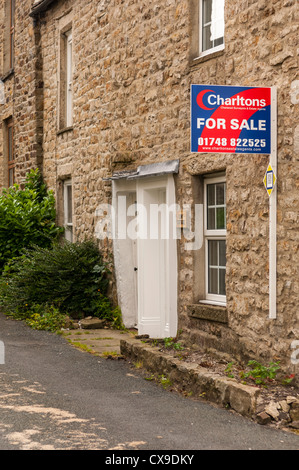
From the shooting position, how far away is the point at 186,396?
24.8ft

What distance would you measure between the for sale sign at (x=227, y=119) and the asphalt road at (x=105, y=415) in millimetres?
2685

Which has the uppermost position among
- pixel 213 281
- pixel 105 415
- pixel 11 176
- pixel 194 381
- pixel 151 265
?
pixel 11 176

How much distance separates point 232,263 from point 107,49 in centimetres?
557

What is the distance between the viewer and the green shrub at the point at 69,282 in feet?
41.9

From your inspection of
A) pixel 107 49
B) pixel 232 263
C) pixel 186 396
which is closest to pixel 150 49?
pixel 107 49

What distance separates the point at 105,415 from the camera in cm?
675

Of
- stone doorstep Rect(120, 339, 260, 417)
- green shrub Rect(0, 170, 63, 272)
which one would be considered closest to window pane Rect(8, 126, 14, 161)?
green shrub Rect(0, 170, 63, 272)

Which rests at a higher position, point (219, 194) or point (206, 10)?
point (206, 10)

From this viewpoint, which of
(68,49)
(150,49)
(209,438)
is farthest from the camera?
(68,49)

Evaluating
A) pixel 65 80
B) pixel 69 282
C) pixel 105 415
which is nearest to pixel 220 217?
pixel 105 415

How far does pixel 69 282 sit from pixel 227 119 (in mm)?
5966

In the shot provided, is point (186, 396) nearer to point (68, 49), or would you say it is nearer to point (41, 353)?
point (41, 353)

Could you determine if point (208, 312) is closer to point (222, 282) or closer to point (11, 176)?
point (222, 282)

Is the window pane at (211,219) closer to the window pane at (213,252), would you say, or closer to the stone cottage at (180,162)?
the stone cottage at (180,162)
